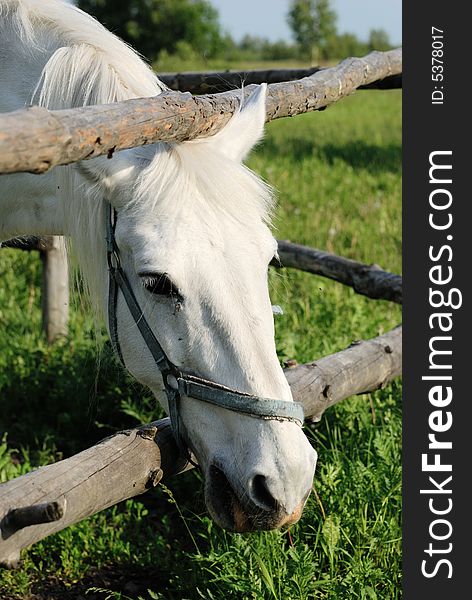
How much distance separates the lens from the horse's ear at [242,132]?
8.26ft

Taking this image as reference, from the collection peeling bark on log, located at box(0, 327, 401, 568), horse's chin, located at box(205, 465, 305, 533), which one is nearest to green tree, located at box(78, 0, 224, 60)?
peeling bark on log, located at box(0, 327, 401, 568)

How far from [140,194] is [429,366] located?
1.66 m

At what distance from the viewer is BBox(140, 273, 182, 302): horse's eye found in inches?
85.9

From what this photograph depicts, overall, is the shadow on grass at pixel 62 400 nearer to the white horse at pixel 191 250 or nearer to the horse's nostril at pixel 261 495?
the white horse at pixel 191 250

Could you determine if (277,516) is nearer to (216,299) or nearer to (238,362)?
(238,362)

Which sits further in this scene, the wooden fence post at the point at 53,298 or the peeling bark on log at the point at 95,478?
the wooden fence post at the point at 53,298

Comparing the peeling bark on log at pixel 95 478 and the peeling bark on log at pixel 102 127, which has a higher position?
the peeling bark on log at pixel 102 127

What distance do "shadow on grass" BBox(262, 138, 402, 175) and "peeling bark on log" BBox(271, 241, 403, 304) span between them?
6583mm

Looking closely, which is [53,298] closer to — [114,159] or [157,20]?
[114,159]

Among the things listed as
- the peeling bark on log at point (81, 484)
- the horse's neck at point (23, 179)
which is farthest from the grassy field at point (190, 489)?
the horse's neck at point (23, 179)

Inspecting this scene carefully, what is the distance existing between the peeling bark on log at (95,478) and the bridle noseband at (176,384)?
10cm

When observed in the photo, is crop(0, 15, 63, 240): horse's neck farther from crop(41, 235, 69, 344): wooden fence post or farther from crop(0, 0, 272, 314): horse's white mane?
crop(41, 235, 69, 344): wooden fence post

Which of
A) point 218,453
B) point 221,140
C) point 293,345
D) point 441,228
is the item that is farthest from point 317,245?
point 218,453

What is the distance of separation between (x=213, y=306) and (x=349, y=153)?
11357 mm
